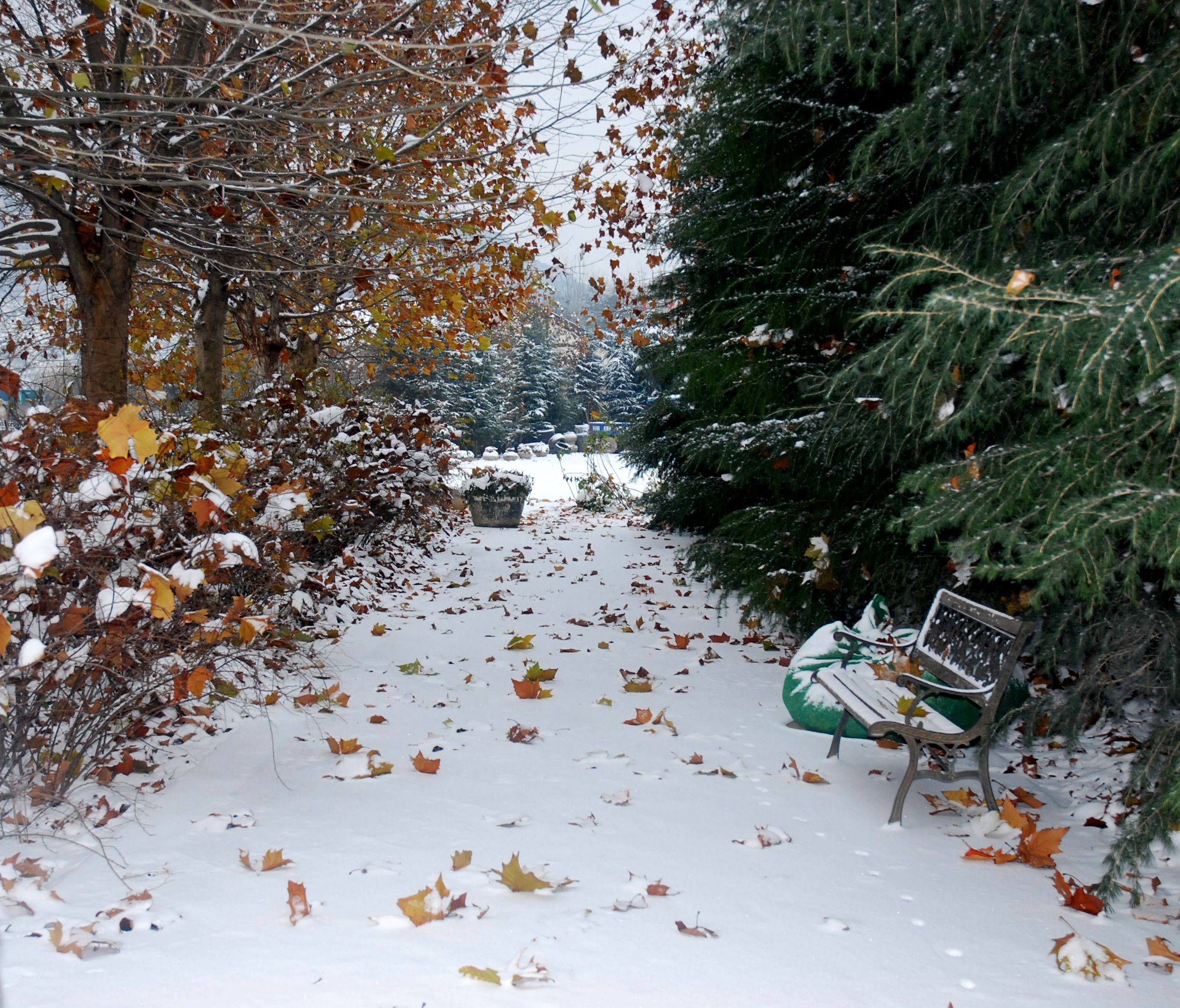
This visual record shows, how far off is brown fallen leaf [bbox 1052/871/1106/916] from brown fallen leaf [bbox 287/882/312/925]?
2.43 metres

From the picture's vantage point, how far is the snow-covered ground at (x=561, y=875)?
209 cm

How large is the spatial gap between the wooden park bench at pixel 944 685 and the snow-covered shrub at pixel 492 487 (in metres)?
8.84

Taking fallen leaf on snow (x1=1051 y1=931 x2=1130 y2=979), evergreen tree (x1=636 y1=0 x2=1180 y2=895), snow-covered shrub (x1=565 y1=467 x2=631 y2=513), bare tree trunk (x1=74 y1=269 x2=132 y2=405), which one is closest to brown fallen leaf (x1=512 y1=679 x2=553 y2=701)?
evergreen tree (x1=636 y1=0 x2=1180 y2=895)

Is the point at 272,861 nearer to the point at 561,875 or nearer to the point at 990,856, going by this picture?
the point at 561,875

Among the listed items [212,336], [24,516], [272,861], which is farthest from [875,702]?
[212,336]

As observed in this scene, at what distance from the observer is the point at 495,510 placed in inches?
500

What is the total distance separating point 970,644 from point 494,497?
9574mm

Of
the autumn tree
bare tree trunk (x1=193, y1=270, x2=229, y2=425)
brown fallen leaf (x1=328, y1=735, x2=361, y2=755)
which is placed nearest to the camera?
brown fallen leaf (x1=328, y1=735, x2=361, y2=755)

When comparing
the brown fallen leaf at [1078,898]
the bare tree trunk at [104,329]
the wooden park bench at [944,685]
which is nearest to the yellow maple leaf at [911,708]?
the wooden park bench at [944,685]

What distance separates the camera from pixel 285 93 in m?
4.43

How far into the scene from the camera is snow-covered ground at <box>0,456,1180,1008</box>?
82.1 inches

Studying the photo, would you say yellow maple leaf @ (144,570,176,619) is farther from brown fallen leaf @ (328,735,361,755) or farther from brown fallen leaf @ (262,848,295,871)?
brown fallen leaf @ (328,735,361,755)

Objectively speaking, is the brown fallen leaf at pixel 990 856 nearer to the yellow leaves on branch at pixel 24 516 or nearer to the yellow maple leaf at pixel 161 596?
the yellow maple leaf at pixel 161 596

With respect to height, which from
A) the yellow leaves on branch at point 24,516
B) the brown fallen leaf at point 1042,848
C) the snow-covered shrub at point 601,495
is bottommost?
the snow-covered shrub at point 601,495
